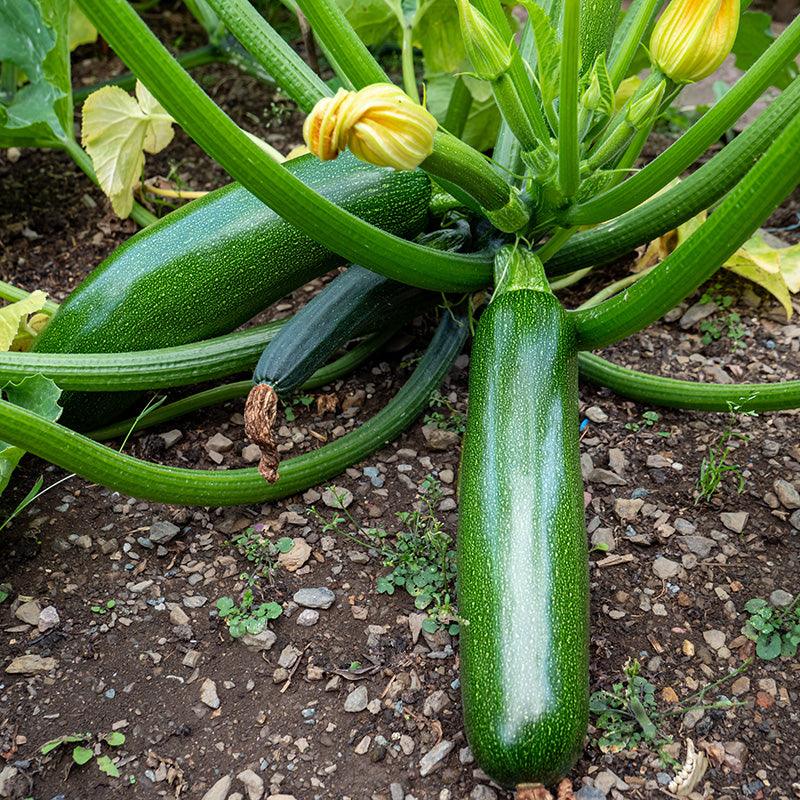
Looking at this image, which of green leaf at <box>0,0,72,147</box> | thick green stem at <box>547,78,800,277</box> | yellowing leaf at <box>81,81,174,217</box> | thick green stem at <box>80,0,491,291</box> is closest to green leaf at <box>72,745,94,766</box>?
thick green stem at <box>80,0,491,291</box>

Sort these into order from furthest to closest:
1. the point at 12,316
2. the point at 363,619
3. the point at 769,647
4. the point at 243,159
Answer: the point at 12,316 < the point at 363,619 < the point at 769,647 < the point at 243,159

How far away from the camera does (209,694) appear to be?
169 cm

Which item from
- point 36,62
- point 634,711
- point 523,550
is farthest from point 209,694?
point 36,62

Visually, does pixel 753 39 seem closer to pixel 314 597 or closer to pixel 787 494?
pixel 787 494

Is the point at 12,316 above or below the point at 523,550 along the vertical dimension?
above

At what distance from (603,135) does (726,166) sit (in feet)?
0.91

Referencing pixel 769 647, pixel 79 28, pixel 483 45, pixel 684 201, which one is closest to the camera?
pixel 483 45

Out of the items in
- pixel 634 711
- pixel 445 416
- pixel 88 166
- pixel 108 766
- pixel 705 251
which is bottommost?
pixel 634 711

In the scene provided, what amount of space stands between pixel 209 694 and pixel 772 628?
105cm

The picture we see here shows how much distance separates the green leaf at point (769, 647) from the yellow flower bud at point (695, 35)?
1042 millimetres

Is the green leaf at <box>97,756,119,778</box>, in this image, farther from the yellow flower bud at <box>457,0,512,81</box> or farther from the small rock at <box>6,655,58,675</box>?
the yellow flower bud at <box>457,0,512,81</box>

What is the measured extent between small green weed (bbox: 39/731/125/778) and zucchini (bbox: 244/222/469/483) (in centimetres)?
54

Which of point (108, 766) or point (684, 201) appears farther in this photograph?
point (684, 201)

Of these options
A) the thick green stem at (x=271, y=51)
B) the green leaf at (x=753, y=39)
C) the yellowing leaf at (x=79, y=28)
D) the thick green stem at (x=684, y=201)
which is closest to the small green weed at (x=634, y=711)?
the thick green stem at (x=684, y=201)
